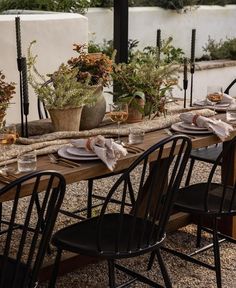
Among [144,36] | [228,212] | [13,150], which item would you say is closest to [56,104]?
[13,150]

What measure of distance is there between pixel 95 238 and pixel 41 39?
3879mm

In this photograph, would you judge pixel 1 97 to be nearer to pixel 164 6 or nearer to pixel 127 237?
pixel 127 237

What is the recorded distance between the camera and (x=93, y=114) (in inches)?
136

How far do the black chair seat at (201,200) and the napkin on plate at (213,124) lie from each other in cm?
32

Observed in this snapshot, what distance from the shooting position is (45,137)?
319cm

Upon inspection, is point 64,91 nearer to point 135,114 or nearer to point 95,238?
point 135,114

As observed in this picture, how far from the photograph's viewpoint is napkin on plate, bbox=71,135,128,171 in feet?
9.18

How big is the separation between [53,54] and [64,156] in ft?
12.5

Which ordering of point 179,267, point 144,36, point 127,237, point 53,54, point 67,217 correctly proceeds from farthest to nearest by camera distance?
1. point 144,36
2. point 53,54
3. point 67,217
4. point 179,267
5. point 127,237

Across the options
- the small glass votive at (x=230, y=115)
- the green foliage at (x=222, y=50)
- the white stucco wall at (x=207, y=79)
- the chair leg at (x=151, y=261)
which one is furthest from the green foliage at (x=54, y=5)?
the chair leg at (x=151, y=261)

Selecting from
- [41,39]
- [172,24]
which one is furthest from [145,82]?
[172,24]

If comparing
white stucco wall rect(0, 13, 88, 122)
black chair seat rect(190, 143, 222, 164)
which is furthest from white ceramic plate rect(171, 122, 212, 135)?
white stucco wall rect(0, 13, 88, 122)

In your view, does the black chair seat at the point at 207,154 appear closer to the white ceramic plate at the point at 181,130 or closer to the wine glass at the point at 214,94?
the wine glass at the point at 214,94

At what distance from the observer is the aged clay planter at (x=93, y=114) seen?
3443 millimetres
